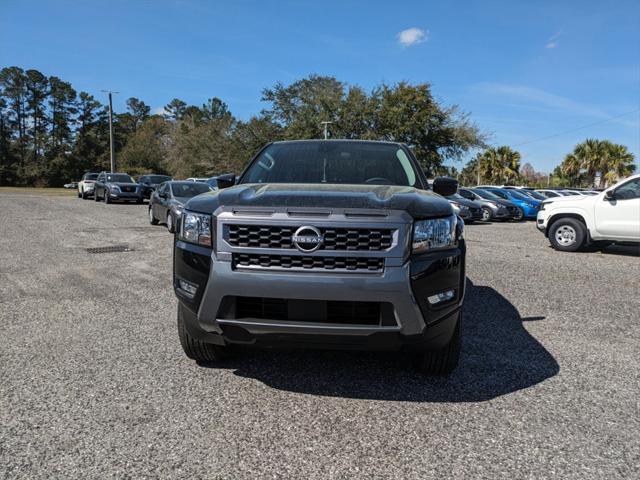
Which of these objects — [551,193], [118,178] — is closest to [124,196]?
[118,178]

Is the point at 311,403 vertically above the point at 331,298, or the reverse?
the point at 331,298

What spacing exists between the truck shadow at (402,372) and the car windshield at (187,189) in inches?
420

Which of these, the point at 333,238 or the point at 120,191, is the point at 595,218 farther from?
the point at 120,191

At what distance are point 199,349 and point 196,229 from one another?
3.09 ft

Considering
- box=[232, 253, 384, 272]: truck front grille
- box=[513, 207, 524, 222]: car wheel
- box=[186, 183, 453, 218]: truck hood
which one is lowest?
box=[513, 207, 524, 222]: car wheel

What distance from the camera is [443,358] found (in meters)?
3.23

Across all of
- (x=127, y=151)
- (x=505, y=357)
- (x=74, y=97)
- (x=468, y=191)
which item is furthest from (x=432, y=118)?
(x=74, y=97)

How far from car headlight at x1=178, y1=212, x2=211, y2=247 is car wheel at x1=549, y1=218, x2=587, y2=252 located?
9875mm

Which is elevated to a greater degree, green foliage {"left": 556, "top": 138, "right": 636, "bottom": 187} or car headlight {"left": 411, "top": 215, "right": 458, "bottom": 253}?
green foliage {"left": 556, "top": 138, "right": 636, "bottom": 187}

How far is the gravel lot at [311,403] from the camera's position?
2357 mm

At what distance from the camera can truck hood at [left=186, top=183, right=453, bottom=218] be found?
280cm

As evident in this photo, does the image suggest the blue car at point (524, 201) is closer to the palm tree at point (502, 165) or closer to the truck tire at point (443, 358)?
the truck tire at point (443, 358)

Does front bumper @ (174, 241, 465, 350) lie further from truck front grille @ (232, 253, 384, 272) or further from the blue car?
the blue car

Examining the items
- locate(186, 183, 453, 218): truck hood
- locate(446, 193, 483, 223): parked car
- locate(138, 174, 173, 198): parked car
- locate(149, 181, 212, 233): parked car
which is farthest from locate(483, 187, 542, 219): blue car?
locate(186, 183, 453, 218): truck hood
